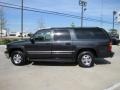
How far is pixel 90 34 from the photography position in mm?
12250

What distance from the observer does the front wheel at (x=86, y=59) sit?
39.5 feet

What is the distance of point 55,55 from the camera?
12086mm

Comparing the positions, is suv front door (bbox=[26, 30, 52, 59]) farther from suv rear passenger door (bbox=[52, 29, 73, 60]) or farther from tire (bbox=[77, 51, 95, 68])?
tire (bbox=[77, 51, 95, 68])

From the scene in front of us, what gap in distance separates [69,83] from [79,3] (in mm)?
34092

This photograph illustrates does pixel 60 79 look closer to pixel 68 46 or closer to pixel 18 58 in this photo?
pixel 68 46

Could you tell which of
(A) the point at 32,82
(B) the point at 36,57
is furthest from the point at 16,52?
(A) the point at 32,82

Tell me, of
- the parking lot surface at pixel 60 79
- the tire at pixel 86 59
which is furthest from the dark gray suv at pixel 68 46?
the parking lot surface at pixel 60 79

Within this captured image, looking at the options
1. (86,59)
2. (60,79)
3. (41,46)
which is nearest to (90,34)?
(86,59)

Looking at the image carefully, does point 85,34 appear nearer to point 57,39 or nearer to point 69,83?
point 57,39

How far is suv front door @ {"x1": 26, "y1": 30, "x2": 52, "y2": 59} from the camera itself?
1210cm

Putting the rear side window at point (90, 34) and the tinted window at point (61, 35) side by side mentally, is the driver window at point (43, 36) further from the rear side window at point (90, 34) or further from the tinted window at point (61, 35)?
the rear side window at point (90, 34)

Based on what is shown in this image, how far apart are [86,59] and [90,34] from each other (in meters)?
1.26

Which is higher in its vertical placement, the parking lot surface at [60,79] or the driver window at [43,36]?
the driver window at [43,36]

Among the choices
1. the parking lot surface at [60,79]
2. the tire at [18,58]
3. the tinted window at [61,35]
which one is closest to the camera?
the parking lot surface at [60,79]
